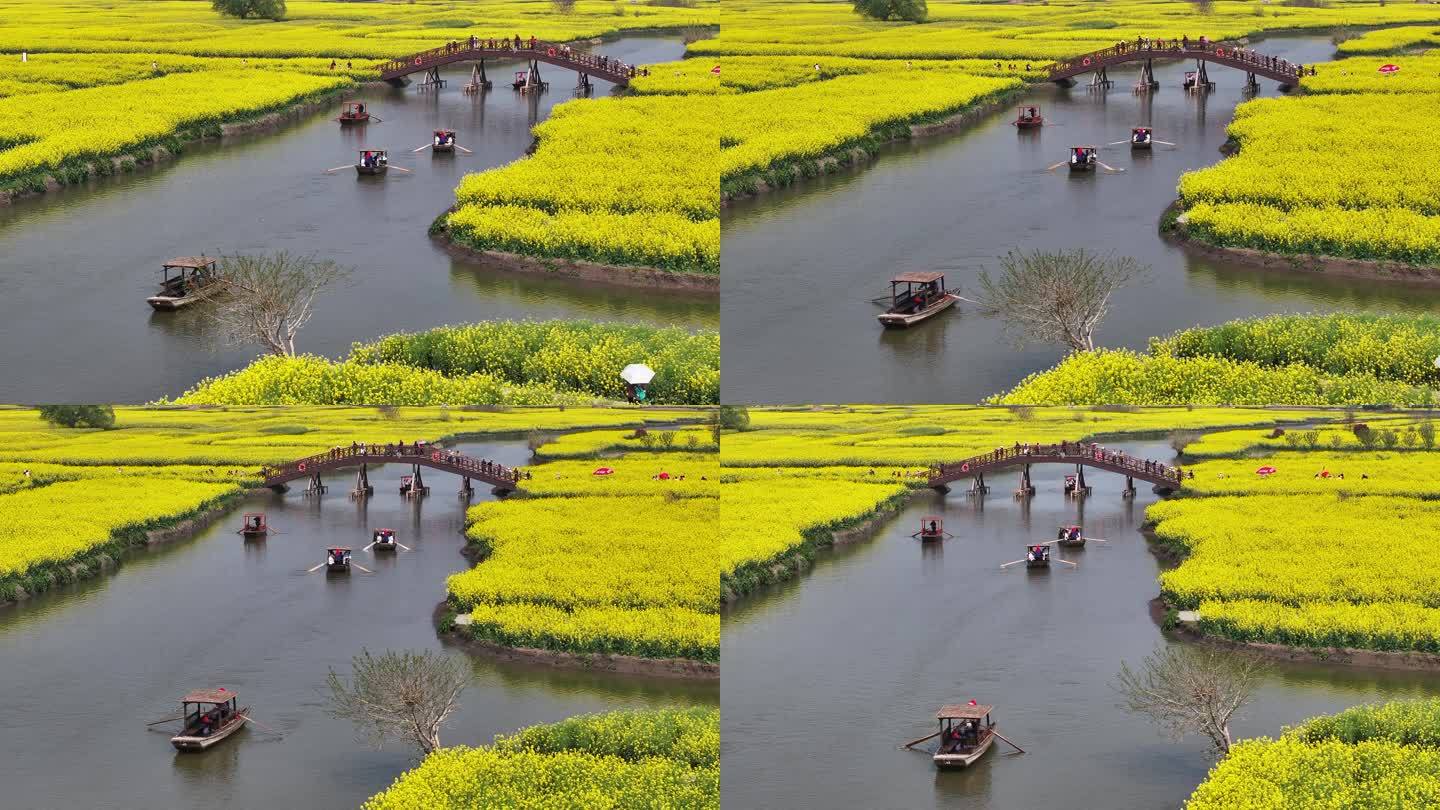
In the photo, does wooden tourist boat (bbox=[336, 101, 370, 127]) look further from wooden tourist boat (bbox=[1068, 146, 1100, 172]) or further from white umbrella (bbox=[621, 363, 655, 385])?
wooden tourist boat (bbox=[1068, 146, 1100, 172])

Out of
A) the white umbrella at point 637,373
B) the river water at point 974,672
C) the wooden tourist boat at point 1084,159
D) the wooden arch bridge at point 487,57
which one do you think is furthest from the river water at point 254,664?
the wooden tourist boat at point 1084,159

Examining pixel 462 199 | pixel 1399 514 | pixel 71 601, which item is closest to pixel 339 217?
pixel 462 199

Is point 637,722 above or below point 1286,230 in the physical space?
below

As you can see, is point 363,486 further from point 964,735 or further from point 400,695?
point 964,735

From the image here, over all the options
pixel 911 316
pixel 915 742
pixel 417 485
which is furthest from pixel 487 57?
pixel 915 742

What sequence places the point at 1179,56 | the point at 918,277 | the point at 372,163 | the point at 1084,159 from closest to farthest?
the point at 918,277 → the point at 1084,159 → the point at 1179,56 → the point at 372,163

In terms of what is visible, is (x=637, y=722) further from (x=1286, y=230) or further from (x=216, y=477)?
(x=1286, y=230)

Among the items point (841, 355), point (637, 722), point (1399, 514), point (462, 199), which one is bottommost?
point (637, 722)
